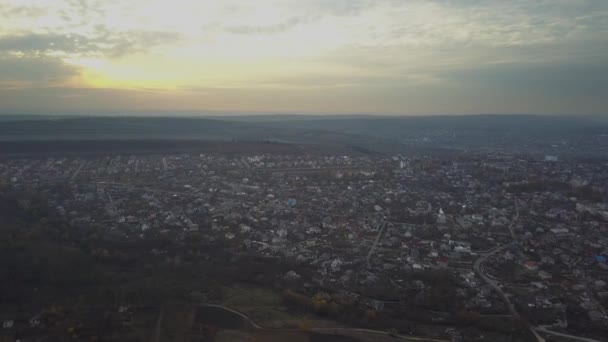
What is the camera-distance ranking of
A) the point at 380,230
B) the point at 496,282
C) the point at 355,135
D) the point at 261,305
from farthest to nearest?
the point at 355,135 < the point at 380,230 < the point at 496,282 < the point at 261,305

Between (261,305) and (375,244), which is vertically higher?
(375,244)

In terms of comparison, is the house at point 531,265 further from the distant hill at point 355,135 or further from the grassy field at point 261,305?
the distant hill at point 355,135

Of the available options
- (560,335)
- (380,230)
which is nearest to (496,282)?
(560,335)

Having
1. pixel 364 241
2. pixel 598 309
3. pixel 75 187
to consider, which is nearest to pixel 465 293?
pixel 598 309

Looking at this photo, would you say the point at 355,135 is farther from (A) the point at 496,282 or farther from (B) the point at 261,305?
(B) the point at 261,305

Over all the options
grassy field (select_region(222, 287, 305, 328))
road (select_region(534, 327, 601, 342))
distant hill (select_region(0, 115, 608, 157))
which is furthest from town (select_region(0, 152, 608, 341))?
distant hill (select_region(0, 115, 608, 157))

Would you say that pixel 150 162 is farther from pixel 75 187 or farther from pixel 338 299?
pixel 338 299

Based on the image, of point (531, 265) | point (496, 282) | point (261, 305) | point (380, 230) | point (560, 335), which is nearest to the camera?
point (560, 335)

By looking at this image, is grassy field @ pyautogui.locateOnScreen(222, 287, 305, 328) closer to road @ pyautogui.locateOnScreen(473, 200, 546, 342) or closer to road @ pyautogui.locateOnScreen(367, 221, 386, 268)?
road @ pyautogui.locateOnScreen(367, 221, 386, 268)
